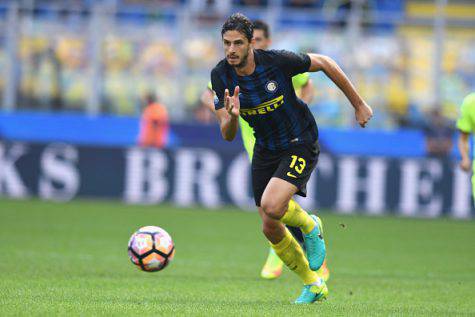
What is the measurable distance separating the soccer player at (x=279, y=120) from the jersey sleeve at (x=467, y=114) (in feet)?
9.05

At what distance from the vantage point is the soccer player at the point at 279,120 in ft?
24.7

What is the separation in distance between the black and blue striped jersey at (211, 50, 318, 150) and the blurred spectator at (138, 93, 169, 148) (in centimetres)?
1251

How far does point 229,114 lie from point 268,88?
565mm

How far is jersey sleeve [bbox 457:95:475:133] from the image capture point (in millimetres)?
10211

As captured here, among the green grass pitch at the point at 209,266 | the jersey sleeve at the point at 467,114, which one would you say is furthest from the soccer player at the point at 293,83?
the jersey sleeve at the point at 467,114

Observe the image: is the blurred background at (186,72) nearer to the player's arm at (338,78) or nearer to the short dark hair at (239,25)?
the player's arm at (338,78)

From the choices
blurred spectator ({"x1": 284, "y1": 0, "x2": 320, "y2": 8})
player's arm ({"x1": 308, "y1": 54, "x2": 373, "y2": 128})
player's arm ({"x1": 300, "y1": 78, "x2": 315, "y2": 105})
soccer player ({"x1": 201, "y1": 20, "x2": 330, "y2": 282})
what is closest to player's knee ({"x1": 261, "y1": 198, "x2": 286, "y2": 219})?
player's arm ({"x1": 308, "y1": 54, "x2": 373, "y2": 128})

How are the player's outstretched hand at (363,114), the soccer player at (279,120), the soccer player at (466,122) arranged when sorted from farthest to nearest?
1. the soccer player at (466,122)
2. the player's outstretched hand at (363,114)
3. the soccer player at (279,120)

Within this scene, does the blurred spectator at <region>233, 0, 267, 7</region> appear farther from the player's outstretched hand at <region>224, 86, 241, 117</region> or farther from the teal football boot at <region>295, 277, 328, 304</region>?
the player's outstretched hand at <region>224, 86, 241, 117</region>

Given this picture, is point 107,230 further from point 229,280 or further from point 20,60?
point 20,60

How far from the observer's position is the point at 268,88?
301 inches

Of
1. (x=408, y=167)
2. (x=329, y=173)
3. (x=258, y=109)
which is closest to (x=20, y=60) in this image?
(x=329, y=173)

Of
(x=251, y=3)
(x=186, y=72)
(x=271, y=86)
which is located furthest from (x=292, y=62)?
(x=251, y=3)

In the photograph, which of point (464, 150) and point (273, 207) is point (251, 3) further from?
point (273, 207)
